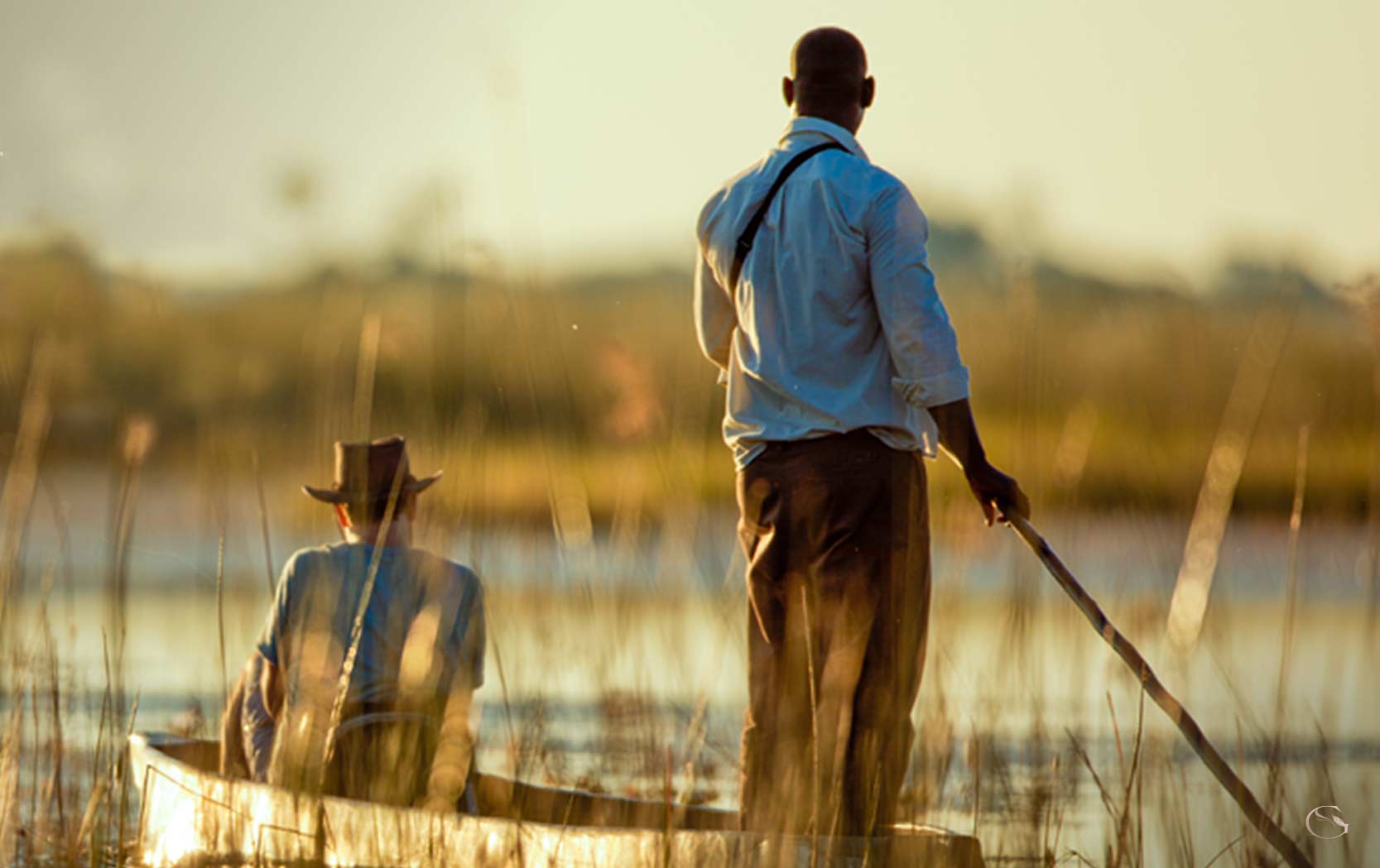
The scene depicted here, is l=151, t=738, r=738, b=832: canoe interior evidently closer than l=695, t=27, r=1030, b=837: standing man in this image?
No

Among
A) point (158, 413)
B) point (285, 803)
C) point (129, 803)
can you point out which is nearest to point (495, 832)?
point (285, 803)

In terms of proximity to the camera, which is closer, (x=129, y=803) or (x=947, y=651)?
(x=947, y=651)

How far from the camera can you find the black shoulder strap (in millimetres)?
4188

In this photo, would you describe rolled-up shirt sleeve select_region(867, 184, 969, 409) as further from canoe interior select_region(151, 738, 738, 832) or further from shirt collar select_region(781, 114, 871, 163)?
canoe interior select_region(151, 738, 738, 832)

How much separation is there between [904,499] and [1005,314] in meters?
0.68

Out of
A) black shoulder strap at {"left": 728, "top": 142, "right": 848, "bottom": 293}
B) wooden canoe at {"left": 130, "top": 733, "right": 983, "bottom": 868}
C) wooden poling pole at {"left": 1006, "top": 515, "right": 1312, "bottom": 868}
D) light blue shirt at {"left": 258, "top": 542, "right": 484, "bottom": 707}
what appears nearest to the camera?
wooden poling pole at {"left": 1006, "top": 515, "right": 1312, "bottom": 868}

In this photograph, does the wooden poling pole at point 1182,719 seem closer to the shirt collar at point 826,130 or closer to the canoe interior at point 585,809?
the shirt collar at point 826,130

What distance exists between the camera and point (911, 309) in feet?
12.9

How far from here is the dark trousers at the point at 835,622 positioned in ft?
12.9

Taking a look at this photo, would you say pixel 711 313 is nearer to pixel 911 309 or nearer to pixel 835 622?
pixel 911 309

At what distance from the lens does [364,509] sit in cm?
518

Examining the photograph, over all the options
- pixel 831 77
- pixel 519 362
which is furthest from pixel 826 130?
pixel 519 362

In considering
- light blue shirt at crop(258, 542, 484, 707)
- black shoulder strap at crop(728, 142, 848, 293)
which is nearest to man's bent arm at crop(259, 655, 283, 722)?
light blue shirt at crop(258, 542, 484, 707)

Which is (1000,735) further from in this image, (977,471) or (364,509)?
(364,509)
